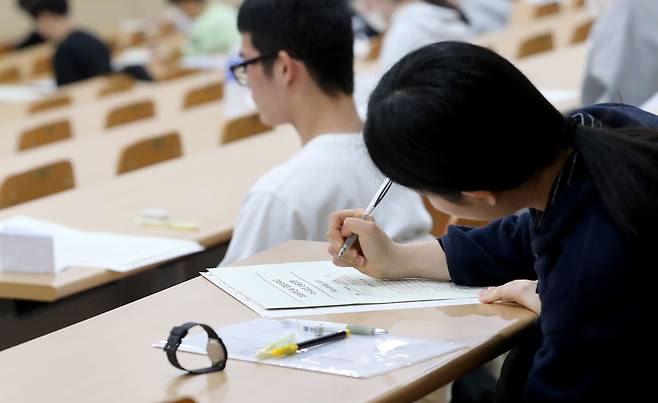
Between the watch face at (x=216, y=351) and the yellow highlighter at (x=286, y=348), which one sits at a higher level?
the watch face at (x=216, y=351)

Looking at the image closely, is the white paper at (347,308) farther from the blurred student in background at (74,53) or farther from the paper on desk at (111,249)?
the blurred student in background at (74,53)

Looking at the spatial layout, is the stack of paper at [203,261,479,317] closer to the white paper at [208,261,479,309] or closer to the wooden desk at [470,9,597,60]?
the white paper at [208,261,479,309]

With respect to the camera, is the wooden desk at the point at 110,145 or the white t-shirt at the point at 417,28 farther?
the white t-shirt at the point at 417,28

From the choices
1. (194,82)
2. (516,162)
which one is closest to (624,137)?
(516,162)

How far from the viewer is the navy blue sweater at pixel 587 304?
53.7 inches

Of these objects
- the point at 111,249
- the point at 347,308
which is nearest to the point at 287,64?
the point at 111,249

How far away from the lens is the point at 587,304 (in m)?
1.37

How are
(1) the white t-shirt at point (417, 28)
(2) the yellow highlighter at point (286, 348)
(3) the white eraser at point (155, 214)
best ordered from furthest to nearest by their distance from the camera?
1. (1) the white t-shirt at point (417, 28)
2. (3) the white eraser at point (155, 214)
3. (2) the yellow highlighter at point (286, 348)

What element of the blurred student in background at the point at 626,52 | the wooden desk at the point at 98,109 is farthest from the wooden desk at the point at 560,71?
the wooden desk at the point at 98,109

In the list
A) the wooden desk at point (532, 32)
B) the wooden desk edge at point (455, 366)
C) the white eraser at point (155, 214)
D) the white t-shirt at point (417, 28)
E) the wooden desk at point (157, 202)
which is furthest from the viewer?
the wooden desk at point (532, 32)

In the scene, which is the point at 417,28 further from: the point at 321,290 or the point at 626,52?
the point at 321,290

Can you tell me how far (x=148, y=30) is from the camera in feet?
29.1

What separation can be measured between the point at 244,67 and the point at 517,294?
1.12 meters

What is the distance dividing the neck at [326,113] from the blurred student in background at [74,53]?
4.46m
